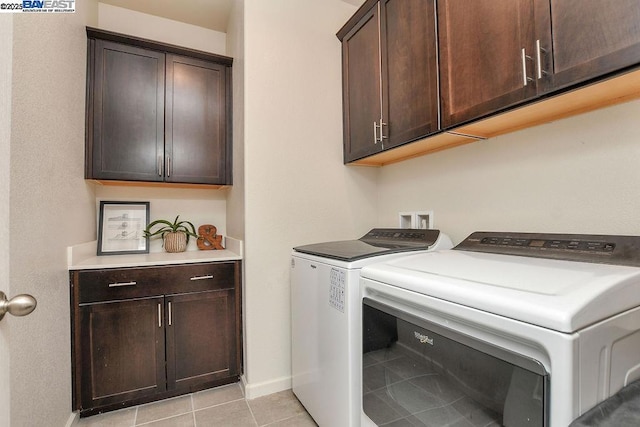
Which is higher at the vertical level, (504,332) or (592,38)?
(592,38)

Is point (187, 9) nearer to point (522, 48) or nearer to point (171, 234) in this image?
point (171, 234)

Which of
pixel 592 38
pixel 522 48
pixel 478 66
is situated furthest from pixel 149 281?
pixel 592 38

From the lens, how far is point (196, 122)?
225cm

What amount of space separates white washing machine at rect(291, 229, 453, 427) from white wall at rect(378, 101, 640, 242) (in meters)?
0.27

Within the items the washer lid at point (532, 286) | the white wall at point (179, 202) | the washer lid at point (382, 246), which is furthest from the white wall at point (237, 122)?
the washer lid at point (532, 286)

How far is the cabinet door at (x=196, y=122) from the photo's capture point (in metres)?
2.19

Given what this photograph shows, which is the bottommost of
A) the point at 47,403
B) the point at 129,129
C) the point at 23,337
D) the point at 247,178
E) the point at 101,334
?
the point at 47,403

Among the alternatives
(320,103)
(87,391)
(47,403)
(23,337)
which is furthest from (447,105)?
(87,391)

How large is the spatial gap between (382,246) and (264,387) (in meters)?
1.23

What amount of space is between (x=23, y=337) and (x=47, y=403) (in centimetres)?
46

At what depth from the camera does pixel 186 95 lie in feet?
7.30

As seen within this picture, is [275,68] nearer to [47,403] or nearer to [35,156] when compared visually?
[35,156]

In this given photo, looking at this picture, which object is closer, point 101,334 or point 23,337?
point 23,337

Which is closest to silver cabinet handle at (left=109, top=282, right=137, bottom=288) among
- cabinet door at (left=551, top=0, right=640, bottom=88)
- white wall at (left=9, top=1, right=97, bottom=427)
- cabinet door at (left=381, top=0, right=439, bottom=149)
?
white wall at (left=9, top=1, right=97, bottom=427)
